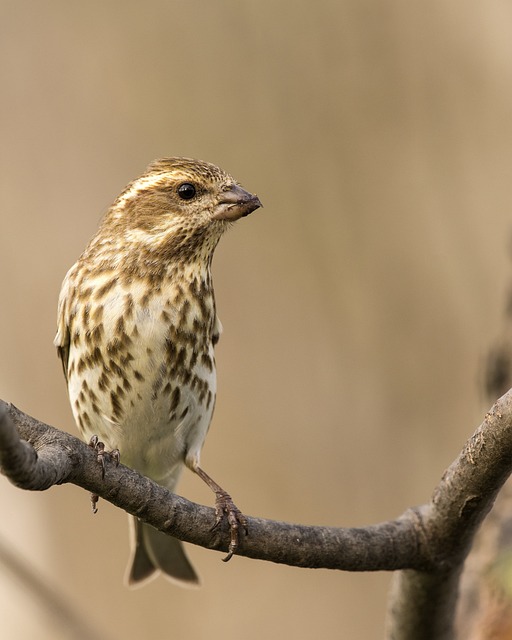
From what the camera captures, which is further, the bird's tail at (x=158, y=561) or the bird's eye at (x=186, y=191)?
the bird's tail at (x=158, y=561)

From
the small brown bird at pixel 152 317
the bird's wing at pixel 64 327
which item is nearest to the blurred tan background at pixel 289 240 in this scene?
the bird's wing at pixel 64 327

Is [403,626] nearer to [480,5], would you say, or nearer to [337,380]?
[337,380]

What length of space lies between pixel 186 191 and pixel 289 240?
12.0 ft

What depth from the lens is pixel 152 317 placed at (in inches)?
211

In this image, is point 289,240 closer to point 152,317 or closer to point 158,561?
point 158,561

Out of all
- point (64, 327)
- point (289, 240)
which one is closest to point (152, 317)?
point (64, 327)

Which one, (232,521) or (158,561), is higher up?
(232,521)

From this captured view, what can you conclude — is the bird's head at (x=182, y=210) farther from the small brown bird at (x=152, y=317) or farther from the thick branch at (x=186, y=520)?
the thick branch at (x=186, y=520)

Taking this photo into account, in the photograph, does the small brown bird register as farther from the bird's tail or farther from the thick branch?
the thick branch

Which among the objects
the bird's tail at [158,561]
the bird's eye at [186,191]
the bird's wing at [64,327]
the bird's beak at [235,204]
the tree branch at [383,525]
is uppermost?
the bird's eye at [186,191]

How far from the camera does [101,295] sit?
5.44 m

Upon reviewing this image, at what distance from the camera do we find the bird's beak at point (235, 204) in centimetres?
546

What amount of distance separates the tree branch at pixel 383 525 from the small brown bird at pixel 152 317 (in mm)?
871

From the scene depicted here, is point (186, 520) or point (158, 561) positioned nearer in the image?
point (186, 520)
